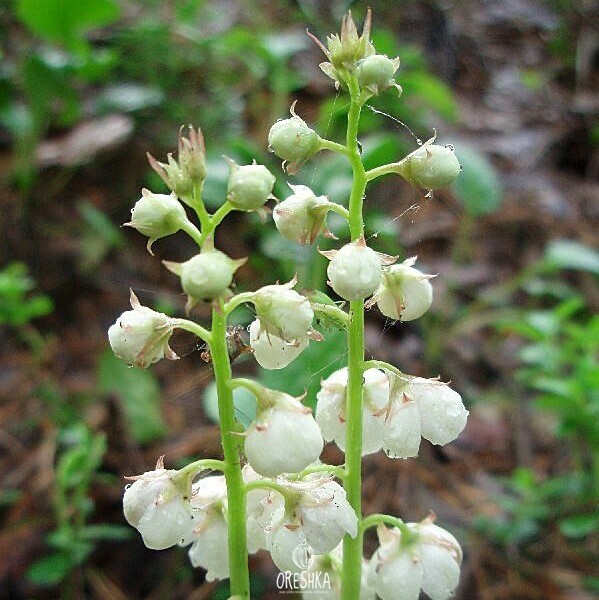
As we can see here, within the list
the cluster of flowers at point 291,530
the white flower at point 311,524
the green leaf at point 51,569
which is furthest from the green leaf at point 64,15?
the white flower at point 311,524

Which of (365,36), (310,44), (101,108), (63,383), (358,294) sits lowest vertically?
(63,383)

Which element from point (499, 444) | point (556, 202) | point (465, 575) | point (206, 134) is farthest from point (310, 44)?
point (465, 575)

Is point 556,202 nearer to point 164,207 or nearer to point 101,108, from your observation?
point 101,108

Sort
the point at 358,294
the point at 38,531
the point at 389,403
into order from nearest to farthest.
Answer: the point at 358,294 → the point at 389,403 → the point at 38,531

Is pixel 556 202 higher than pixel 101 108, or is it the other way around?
pixel 101 108

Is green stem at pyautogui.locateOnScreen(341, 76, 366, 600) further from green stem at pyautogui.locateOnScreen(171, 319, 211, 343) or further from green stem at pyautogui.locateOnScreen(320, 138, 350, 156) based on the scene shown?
green stem at pyautogui.locateOnScreen(171, 319, 211, 343)

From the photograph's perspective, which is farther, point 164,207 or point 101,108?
point 101,108

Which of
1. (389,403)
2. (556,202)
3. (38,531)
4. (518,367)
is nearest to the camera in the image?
(389,403)
